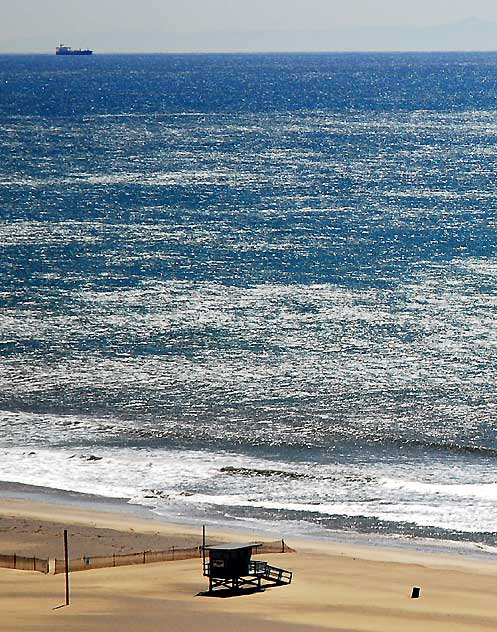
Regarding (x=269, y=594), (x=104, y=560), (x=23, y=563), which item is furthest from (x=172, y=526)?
(x=269, y=594)

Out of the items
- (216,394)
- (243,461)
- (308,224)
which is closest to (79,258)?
(308,224)

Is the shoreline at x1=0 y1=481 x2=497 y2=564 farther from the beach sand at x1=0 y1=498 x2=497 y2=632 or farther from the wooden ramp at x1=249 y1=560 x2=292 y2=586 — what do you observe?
the wooden ramp at x1=249 y1=560 x2=292 y2=586

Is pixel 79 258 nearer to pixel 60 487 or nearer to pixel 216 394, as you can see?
pixel 216 394

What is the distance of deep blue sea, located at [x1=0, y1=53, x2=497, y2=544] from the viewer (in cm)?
5278

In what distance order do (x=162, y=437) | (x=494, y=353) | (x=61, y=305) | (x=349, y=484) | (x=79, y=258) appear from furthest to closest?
(x=79, y=258)
(x=61, y=305)
(x=494, y=353)
(x=162, y=437)
(x=349, y=484)

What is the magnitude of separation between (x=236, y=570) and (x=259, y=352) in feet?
103

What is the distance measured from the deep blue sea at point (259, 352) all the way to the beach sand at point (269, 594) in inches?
144

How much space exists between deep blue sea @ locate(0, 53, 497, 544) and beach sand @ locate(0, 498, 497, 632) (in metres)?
3.66

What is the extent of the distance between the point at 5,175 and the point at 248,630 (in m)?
111

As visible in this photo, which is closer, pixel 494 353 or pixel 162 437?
pixel 162 437

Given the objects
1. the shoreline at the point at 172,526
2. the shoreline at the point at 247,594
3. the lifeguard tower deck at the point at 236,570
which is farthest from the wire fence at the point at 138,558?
the lifeguard tower deck at the point at 236,570

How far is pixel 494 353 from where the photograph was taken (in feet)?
228

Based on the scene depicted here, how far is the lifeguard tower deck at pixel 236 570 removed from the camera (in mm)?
38750

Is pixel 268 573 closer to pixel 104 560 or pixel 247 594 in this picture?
pixel 247 594
